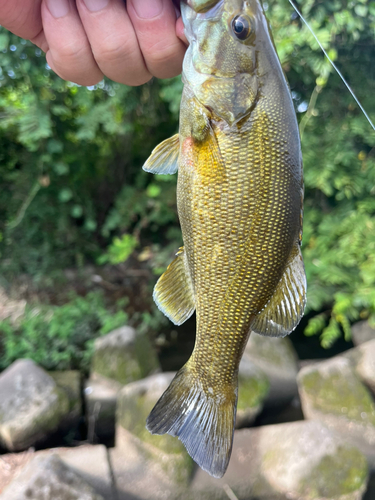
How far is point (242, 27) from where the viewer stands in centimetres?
98

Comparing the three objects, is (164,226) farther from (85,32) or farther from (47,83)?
(85,32)

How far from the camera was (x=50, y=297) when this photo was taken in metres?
4.07

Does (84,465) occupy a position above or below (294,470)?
above

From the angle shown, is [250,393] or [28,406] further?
[250,393]

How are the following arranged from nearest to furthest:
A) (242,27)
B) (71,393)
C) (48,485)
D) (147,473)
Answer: (242,27) < (48,485) < (147,473) < (71,393)

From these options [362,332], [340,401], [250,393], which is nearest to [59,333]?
[250,393]

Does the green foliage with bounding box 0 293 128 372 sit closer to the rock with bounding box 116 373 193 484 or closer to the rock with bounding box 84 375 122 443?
the rock with bounding box 84 375 122 443

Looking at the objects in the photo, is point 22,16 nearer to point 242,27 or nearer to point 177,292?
point 242,27

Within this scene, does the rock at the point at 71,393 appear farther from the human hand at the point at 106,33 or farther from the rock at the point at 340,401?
the human hand at the point at 106,33

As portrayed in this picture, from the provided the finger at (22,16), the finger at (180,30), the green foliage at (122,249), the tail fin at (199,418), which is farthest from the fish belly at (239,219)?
the green foliage at (122,249)

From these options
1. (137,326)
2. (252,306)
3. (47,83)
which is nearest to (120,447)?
(137,326)

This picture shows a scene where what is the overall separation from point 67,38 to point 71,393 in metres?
2.75

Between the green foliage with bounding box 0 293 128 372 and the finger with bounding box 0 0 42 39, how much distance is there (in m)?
2.91

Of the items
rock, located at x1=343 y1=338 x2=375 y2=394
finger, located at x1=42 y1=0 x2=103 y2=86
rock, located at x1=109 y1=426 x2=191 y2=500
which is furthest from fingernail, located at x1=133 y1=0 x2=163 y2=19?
rock, located at x1=343 y1=338 x2=375 y2=394
